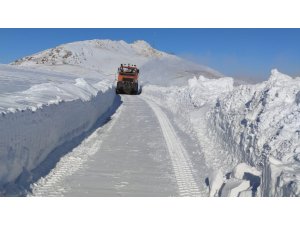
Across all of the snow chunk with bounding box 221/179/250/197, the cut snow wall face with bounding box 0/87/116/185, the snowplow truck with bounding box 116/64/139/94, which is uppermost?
the snowplow truck with bounding box 116/64/139/94

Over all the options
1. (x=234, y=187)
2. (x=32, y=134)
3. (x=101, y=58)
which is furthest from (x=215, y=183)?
(x=101, y=58)

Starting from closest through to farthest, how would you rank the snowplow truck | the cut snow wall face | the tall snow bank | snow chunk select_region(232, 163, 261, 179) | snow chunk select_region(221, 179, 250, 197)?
the tall snow bank
snow chunk select_region(221, 179, 250, 197)
the cut snow wall face
snow chunk select_region(232, 163, 261, 179)
the snowplow truck

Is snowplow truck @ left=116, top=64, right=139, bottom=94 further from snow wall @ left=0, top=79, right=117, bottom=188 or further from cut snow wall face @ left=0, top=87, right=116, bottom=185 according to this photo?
cut snow wall face @ left=0, top=87, right=116, bottom=185

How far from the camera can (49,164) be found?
932 cm

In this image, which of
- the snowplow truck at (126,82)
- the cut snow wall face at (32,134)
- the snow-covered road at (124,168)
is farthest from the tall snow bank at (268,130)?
the snowplow truck at (126,82)

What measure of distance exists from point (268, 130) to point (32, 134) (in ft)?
16.4

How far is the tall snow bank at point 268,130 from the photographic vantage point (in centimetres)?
670

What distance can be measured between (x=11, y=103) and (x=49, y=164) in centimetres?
148

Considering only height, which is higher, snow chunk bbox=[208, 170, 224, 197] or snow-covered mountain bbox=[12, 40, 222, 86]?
snow-covered mountain bbox=[12, 40, 222, 86]

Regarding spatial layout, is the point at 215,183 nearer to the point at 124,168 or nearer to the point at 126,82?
the point at 124,168

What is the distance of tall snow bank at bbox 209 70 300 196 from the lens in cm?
670

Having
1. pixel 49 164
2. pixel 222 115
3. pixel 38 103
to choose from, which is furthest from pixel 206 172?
pixel 222 115

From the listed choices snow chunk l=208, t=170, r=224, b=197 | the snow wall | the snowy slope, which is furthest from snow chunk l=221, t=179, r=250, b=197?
the snow wall

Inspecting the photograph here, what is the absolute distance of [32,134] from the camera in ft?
29.0
